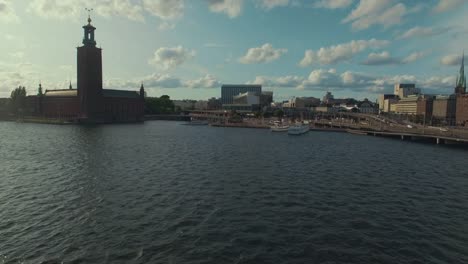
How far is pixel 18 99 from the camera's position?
177 m

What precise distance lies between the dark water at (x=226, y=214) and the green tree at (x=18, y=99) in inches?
6263

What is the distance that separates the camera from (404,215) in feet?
82.2

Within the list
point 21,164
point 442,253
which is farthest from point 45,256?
point 21,164

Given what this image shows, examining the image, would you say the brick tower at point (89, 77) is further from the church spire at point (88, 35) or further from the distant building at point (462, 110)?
the distant building at point (462, 110)

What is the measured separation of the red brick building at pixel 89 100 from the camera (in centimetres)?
15300

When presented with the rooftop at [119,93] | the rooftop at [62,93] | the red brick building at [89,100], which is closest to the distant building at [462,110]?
the red brick building at [89,100]

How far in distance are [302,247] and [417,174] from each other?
3179 cm

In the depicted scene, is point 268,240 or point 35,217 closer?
point 268,240

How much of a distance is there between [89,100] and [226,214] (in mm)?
146092

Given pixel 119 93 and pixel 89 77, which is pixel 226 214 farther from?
pixel 119 93

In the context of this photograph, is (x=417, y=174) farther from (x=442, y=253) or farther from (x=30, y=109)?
(x=30, y=109)

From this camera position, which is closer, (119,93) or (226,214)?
(226,214)

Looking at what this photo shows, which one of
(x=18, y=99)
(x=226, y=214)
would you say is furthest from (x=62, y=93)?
(x=226, y=214)

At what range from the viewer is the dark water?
17938mm
